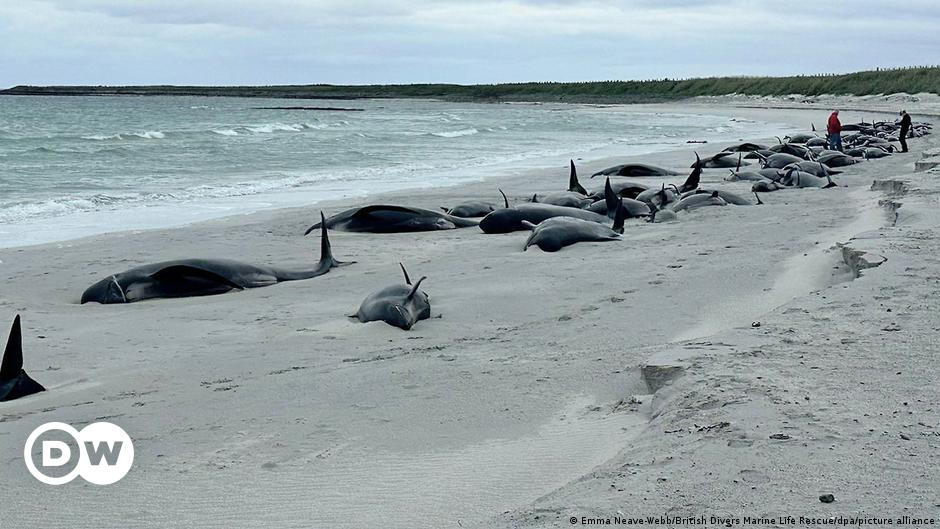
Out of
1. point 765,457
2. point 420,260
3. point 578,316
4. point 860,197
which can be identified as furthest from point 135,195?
point 765,457

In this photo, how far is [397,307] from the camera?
6.79 m

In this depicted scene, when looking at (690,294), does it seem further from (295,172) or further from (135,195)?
(295,172)

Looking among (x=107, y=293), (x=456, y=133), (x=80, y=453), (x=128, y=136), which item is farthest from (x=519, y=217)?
(x=456, y=133)

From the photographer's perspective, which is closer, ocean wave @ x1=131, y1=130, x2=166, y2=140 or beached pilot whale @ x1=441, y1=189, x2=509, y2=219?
beached pilot whale @ x1=441, y1=189, x2=509, y2=219

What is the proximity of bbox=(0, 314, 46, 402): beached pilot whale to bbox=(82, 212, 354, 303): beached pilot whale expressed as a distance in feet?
9.08

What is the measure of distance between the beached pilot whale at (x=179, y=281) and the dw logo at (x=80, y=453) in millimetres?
3580

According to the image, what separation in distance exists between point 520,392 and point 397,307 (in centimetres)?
188

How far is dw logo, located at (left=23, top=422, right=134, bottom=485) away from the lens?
4.17 metres

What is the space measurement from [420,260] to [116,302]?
Answer: 2998mm

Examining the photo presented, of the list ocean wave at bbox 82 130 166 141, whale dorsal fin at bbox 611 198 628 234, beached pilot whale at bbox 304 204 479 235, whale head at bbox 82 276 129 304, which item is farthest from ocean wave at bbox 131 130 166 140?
whale head at bbox 82 276 129 304

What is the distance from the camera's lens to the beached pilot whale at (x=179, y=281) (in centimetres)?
833

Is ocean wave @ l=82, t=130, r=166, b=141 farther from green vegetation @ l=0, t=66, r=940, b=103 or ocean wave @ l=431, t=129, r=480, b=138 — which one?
green vegetation @ l=0, t=66, r=940, b=103

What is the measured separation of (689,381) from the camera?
466 centimetres

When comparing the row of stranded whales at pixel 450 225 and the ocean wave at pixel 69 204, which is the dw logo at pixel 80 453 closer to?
the row of stranded whales at pixel 450 225
